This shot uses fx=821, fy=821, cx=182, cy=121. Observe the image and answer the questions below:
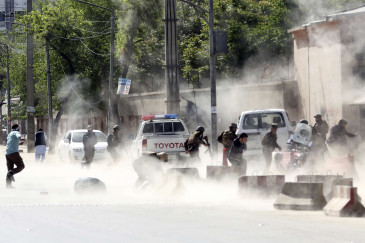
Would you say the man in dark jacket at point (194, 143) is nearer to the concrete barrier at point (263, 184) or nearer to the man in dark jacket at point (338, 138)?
the man in dark jacket at point (338, 138)

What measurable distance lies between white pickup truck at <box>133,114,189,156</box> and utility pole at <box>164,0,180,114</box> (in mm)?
3206

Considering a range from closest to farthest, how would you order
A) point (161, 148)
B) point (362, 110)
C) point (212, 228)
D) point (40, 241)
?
point (40, 241) → point (212, 228) → point (161, 148) → point (362, 110)

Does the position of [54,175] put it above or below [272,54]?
below

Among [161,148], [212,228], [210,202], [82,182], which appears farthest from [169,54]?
[212,228]

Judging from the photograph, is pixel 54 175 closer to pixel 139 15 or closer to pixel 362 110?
pixel 362 110

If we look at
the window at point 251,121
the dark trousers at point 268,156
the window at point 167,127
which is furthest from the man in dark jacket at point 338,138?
the window at point 167,127

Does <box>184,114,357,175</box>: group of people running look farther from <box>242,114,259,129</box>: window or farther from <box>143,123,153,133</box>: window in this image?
<box>143,123,153,133</box>: window

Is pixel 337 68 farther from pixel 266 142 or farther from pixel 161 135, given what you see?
pixel 266 142

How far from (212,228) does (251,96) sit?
80.2ft

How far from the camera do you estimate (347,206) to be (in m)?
12.8

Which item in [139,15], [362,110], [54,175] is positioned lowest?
[54,175]

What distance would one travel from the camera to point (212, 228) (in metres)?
11.4

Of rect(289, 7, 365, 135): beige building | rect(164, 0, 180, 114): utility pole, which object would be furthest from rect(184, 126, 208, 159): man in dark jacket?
rect(164, 0, 180, 114): utility pole

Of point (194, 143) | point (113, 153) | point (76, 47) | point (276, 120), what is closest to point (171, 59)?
point (113, 153)
